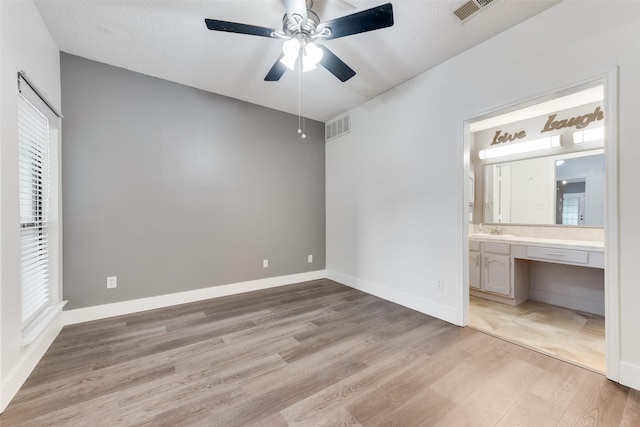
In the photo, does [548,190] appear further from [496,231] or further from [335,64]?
[335,64]

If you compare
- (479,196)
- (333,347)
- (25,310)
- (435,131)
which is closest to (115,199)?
(25,310)

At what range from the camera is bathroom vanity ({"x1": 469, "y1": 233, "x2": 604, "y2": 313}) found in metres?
2.70

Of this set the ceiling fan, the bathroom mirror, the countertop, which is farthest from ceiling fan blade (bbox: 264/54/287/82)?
the bathroom mirror

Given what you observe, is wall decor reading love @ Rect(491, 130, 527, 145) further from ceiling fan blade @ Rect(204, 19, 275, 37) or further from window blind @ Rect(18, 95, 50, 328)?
window blind @ Rect(18, 95, 50, 328)

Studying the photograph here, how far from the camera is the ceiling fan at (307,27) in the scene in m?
1.69

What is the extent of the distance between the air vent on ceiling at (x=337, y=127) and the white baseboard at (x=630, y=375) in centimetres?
368

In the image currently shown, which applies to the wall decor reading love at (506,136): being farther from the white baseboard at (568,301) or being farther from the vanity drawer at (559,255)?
the white baseboard at (568,301)

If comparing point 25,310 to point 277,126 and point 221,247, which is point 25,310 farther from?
point 277,126

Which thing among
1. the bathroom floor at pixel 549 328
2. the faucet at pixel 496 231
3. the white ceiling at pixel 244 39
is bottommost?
the bathroom floor at pixel 549 328

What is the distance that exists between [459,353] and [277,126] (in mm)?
3694

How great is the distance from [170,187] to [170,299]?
141 centimetres

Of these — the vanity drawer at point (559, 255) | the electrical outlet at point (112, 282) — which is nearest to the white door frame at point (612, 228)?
the vanity drawer at point (559, 255)

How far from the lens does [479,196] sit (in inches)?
159

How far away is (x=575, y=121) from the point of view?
3127mm
